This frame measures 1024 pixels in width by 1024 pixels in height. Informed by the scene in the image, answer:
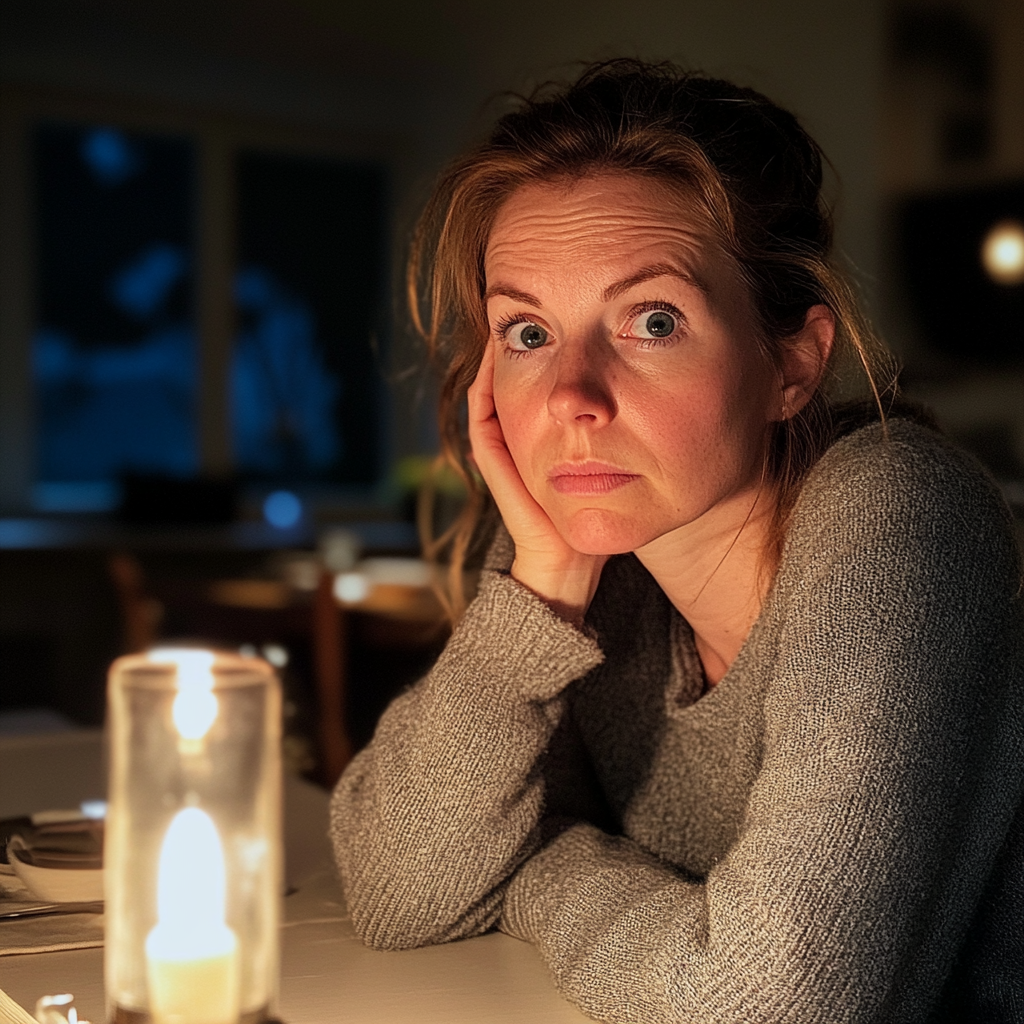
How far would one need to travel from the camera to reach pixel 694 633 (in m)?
1.20

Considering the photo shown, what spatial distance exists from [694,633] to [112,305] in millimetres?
4151

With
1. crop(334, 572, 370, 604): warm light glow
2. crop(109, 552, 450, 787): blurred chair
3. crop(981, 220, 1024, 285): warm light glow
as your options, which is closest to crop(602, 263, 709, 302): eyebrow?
crop(109, 552, 450, 787): blurred chair

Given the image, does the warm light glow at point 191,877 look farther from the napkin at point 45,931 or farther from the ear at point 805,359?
the ear at point 805,359

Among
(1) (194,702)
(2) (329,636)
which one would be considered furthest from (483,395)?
(2) (329,636)

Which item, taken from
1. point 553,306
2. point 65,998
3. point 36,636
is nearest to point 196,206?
point 36,636

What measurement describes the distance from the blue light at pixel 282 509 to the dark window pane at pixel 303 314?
12.1 inches

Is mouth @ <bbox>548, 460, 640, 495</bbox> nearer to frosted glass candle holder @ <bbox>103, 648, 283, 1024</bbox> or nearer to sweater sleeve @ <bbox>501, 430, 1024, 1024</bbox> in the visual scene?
sweater sleeve @ <bbox>501, 430, 1024, 1024</bbox>

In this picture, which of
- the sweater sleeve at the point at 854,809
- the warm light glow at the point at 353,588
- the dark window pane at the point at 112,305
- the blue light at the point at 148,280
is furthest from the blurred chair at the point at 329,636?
the blue light at the point at 148,280

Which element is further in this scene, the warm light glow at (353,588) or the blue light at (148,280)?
the blue light at (148,280)

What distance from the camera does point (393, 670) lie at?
2.33m

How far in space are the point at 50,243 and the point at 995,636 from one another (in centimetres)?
454

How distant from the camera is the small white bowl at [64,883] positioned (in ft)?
3.18

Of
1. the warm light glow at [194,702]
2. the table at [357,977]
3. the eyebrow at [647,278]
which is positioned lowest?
the table at [357,977]

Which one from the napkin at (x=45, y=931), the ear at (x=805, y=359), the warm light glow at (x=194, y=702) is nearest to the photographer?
the warm light glow at (x=194, y=702)
